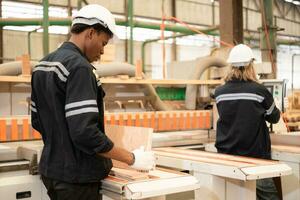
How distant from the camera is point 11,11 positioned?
→ 7.18 meters

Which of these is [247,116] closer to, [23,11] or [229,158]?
[229,158]

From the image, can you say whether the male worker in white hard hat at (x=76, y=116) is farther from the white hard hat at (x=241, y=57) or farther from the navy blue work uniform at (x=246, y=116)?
the white hard hat at (x=241, y=57)

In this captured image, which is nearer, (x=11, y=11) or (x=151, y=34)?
(x=11, y=11)

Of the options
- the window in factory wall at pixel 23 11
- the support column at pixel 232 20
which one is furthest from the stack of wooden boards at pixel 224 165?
the window in factory wall at pixel 23 11

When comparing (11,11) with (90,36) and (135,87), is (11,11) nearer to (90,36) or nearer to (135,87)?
(135,87)

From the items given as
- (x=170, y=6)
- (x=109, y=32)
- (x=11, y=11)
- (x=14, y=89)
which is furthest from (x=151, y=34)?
(x=109, y=32)

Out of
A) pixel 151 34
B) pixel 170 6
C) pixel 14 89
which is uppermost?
pixel 170 6

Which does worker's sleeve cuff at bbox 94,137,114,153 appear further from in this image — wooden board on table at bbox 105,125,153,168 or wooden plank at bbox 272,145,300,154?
wooden plank at bbox 272,145,300,154

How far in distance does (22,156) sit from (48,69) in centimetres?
92

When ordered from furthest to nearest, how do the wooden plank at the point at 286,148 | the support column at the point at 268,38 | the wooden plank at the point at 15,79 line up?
1. the support column at the point at 268,38
2. the wooden plank at the point at 286,148
3. the wooden plank at the point at 15,79

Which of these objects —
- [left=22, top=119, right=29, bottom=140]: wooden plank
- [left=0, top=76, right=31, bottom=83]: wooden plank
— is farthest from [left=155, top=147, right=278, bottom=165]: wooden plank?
[left=0, top=76, right=31, bottom=83]: wooden plank

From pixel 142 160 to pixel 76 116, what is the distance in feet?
1.19

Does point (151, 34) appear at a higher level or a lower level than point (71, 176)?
higher

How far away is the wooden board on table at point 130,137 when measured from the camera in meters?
1.72
